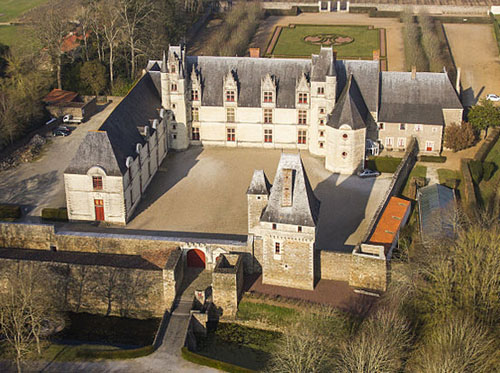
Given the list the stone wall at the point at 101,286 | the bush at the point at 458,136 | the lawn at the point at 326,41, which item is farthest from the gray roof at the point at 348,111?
the lawn at the point at 326,41

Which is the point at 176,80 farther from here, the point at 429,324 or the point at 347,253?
the point at 429,324

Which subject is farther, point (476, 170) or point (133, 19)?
point (133, 19)

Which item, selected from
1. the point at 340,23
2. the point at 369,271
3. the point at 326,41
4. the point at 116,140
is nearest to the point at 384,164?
the point at 369,271

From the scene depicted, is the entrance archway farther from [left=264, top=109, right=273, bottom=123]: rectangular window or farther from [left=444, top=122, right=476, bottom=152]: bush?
[left=444, top=122, right=476, bottom=152]: bush

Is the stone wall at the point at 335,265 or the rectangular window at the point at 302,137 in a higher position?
the rectangular window at the point at 302,137

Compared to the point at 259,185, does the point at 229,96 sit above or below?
above

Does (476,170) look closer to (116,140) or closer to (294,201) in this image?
(294,201)

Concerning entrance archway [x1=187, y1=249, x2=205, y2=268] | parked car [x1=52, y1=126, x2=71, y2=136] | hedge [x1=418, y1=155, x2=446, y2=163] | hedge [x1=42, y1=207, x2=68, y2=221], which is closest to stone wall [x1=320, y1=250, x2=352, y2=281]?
entrance archway [x1=187, y1=249, x2=205, y2=268]

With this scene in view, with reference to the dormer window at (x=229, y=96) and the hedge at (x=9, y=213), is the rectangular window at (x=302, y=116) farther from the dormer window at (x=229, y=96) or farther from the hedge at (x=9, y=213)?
the hedge at (x=9, y=213)
